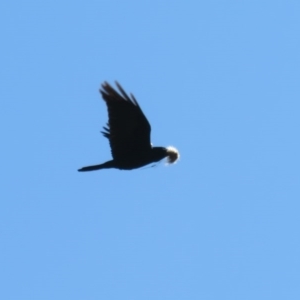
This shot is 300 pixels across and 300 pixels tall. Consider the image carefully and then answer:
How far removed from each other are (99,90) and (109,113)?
47 cm

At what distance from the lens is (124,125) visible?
1737 inches

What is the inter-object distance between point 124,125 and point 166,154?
3.98 feet

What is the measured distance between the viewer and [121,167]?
44.6 metres

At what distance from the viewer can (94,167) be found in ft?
147

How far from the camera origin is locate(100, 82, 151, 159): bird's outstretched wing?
43.8 m

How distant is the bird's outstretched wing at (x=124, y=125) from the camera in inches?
1726

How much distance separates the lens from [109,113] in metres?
44.0

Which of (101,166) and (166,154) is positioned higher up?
(166,154)

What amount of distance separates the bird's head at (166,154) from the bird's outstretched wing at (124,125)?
19 cm

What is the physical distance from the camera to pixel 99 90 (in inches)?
1729

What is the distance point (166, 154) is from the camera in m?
44.9

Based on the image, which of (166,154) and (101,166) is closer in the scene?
(101,166)

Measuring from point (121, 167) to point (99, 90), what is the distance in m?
1.65

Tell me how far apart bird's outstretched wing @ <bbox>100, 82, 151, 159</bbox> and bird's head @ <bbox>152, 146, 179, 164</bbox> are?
19 centimetres
